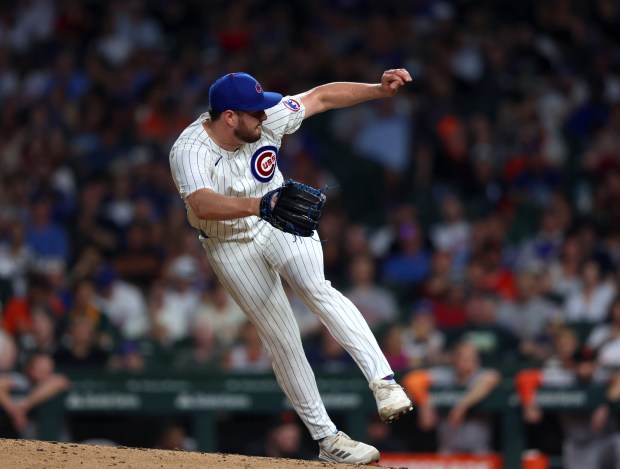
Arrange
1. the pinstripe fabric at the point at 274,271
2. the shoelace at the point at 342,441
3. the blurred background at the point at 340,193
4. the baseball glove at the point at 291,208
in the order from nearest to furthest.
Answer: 1. the baseball glove at the point at 291,208
2. the pinstripe fabric at the point at 274,271
3. the shoelace at the point at 342,441
4. the blurred background at the point at 340,193

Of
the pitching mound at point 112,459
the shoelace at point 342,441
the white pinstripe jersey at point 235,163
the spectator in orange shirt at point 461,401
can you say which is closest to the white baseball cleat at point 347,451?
the shoelace at point 342,441

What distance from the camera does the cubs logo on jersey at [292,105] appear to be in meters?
5.95

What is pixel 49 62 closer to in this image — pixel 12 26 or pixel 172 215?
pixel 12 26

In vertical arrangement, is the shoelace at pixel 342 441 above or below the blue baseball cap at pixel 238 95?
below

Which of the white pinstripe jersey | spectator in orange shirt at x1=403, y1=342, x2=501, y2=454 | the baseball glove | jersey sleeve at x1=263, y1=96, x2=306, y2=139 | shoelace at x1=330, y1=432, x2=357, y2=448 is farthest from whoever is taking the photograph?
spectator in orange shirt at x1=403, y1=342, x2=501, y2=454

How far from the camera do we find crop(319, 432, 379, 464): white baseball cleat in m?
5.96

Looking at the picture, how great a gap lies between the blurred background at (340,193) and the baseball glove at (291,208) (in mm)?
3763

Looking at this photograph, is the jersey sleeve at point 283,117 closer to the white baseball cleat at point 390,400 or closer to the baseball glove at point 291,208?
the baseball glove at point 291,208

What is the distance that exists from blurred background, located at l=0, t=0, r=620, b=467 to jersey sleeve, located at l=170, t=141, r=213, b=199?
139 inches

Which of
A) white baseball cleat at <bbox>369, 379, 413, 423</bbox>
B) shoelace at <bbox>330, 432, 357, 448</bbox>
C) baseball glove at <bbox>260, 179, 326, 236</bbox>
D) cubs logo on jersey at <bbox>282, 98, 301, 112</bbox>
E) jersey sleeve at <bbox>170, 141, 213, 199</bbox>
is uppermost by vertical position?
cubs logo on jersey at <bbox>282, 98, 301, 112</bbox>

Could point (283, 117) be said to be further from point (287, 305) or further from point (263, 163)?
point (287, 305)

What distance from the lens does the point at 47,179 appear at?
475 inches

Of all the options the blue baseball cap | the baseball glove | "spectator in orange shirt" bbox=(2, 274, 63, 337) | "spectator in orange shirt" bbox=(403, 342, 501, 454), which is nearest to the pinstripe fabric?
the blue baseball cap

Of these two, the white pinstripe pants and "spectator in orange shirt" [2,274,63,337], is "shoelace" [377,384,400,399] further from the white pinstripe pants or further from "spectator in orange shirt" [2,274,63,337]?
"spectator in orange shirt" [2,274,63,337]
